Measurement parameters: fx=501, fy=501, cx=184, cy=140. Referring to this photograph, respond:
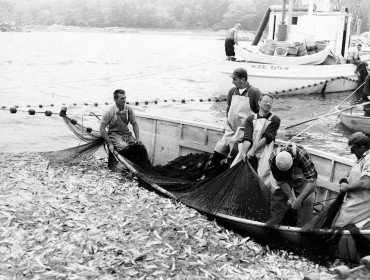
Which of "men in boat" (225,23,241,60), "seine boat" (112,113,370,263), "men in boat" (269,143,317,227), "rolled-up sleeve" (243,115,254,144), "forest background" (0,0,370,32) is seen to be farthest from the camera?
"forest background" (0,0,370,32)

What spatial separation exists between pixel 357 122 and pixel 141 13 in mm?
124178

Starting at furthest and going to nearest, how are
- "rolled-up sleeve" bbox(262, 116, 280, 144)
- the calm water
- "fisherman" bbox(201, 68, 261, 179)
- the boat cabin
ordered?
the boat cabin < the calm water < "fisherman" bbox(201, 68, 261, 179) < "rolled-up sleeve" bbox(262, 116, 280, 144)

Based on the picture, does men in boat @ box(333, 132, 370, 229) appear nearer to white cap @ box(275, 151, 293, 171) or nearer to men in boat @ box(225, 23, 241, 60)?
white cap @ box(275, 151, 293, 171)

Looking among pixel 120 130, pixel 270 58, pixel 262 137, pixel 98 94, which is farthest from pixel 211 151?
pixel 98 94

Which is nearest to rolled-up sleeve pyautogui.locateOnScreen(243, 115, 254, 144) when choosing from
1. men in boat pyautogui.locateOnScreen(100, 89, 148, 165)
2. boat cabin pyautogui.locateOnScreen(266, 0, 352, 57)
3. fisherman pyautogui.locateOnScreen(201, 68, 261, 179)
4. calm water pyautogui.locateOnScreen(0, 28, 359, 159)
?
fisherman pyautogui.locateOnScreen(201, 68, 261, 179)

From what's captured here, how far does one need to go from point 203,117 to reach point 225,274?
1490 cm

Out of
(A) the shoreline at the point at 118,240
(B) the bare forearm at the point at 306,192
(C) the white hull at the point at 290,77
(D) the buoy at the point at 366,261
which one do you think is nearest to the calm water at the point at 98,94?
(C) the white hull at the point at 290,77

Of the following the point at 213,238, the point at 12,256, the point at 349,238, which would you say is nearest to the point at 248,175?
the point at 213,238

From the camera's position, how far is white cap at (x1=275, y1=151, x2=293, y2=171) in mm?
6609

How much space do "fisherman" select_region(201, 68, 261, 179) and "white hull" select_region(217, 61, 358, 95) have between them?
1419 cm

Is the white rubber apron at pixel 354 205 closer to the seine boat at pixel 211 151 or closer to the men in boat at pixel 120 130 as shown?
the seine boat at pixel 211 151

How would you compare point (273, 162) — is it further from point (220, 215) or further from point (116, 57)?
point (116, 57)

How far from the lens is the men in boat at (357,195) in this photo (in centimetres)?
637

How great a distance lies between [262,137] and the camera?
7656mm
